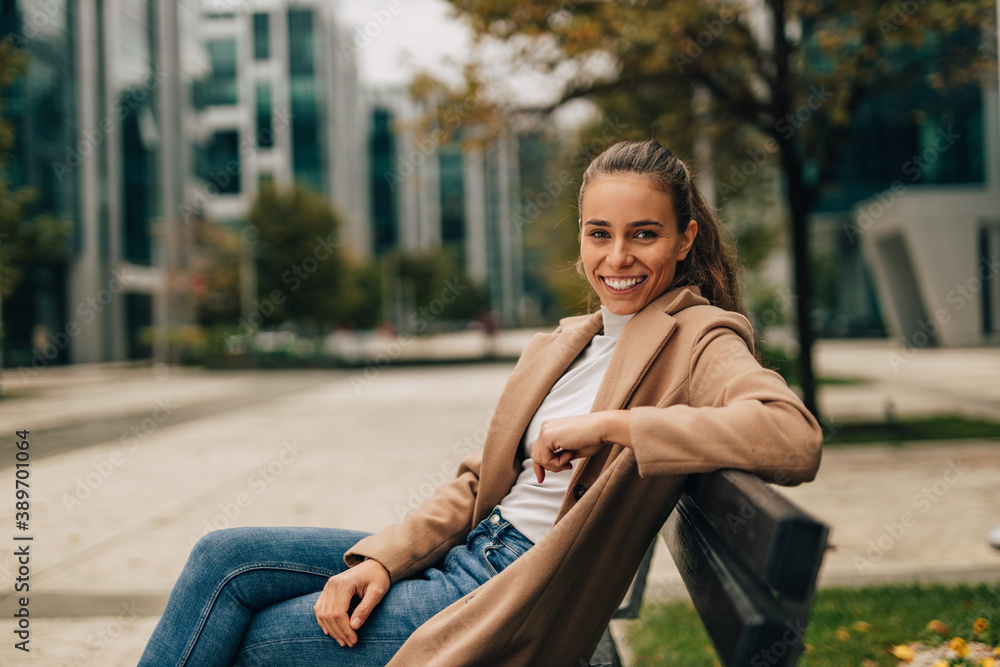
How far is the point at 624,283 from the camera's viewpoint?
5.88 ft

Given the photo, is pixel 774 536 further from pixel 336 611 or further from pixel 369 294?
pixel 369 294

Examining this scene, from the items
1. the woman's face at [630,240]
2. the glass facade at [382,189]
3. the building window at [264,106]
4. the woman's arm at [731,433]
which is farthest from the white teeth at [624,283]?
the glass facade at [382,189]

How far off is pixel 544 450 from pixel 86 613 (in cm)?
308

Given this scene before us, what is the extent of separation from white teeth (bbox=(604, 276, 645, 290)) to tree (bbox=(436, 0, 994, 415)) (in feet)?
19.7

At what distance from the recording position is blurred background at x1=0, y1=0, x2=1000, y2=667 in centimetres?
544

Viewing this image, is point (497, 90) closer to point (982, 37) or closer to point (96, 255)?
point (982, 37)

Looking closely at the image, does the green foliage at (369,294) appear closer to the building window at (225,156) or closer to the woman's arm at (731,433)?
the building window at (225,156)

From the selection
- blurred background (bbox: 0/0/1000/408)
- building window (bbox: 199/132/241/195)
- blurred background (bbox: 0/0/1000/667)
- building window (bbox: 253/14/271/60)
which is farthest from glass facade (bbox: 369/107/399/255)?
blurred background (bbox: 0/0/1000/667)

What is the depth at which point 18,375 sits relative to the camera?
945 inches

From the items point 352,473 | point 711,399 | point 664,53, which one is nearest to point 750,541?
point 711,399

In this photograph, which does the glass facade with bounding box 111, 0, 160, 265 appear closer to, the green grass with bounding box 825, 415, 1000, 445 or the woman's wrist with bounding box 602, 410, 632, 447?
the green grass with bounding box 825, 415, 1000, 445

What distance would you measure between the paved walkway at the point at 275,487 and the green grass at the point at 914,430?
0.43 meters

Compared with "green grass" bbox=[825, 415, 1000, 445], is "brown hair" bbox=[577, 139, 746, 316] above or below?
above

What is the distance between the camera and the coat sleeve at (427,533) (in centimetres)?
180
